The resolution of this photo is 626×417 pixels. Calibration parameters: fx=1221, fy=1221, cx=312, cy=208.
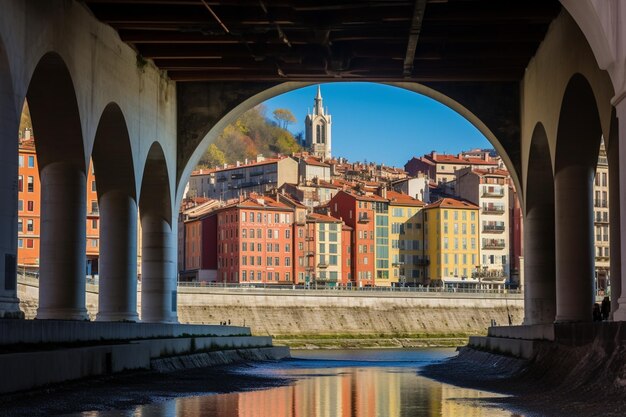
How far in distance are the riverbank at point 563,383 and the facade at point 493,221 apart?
133 metres

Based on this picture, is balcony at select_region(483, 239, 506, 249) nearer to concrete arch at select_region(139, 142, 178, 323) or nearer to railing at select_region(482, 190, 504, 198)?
railing at select_region(482, 190, 504, 198)

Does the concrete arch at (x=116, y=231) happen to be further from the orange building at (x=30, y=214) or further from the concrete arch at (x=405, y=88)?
the orange building at (x=30, y=214)

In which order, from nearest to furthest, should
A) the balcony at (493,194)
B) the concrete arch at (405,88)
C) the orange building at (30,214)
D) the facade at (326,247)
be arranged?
1. the concrete arch at (405,88)
2. the orange building at (30,214)
3. the facade at (326,247)
4. the balcony at (493,194)

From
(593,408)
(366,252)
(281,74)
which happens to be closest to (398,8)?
(281,74)

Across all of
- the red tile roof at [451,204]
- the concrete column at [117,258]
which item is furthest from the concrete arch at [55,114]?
the red tile roof at [451,204]

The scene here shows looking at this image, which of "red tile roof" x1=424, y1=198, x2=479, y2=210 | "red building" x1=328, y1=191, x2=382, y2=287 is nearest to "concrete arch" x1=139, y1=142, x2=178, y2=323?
"red building" x1=328, y1=191, x2=382, y2=287

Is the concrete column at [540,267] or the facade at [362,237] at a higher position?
the facade at [362,237]

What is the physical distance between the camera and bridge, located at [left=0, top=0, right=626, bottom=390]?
1072 inches

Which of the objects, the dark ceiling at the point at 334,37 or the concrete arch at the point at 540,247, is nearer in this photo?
the dark ceiling at the point at 334,37

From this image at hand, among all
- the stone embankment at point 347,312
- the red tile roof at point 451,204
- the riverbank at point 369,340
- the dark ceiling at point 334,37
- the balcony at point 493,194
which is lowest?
the riverbank at point 369,340

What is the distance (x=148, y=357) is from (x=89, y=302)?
239 ft

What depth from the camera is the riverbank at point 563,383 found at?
15145mm

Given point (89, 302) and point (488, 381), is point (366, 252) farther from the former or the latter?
point (488, 381)

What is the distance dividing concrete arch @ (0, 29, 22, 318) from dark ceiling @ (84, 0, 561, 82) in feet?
20.2
